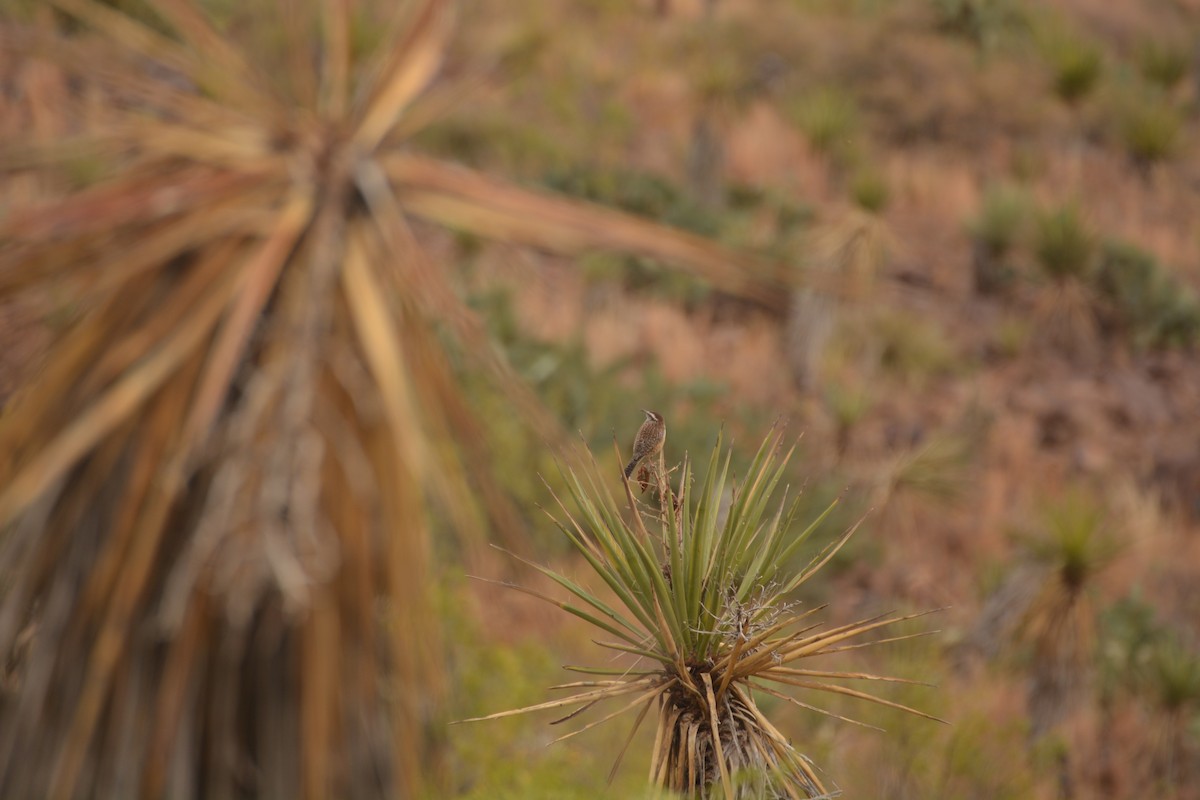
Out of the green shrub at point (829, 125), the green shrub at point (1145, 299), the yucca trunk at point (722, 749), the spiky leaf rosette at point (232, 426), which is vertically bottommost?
the green shrub at point (1145, 299)

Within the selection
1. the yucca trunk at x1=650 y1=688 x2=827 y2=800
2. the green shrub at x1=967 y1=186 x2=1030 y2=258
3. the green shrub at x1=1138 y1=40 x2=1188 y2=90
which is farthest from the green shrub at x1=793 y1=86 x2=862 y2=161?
the yucca trunk at x1=650 y1=688 x2=827 y2=800

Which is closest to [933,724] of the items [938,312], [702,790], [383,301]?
[702,790]

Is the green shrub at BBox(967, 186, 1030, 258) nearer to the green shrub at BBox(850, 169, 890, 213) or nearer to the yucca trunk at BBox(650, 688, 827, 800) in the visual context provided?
the green shrub at BBox(850, 169, 890, 213)

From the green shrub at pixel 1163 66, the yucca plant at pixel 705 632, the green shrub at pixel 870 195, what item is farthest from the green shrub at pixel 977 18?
the yucca plant at pixel 705 632

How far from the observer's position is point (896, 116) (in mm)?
17516

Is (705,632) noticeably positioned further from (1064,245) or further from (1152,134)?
(1152,134)

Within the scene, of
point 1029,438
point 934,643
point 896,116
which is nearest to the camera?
point 934,643

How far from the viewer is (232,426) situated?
1.66 m

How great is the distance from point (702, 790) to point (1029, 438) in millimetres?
9369

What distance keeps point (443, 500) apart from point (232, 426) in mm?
342

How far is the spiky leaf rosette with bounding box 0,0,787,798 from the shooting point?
166 centimetres

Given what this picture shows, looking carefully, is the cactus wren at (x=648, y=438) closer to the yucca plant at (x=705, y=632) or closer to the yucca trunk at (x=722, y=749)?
the yucca plant at (x=705, y=632)

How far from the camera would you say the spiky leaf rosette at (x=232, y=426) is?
1663 mm

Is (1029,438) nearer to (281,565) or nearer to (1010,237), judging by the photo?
(1010,237)
